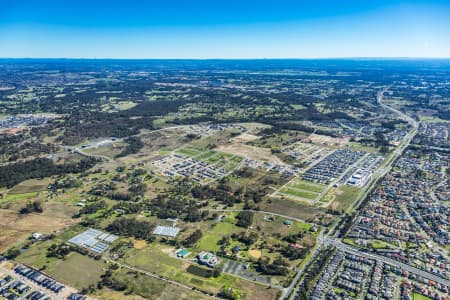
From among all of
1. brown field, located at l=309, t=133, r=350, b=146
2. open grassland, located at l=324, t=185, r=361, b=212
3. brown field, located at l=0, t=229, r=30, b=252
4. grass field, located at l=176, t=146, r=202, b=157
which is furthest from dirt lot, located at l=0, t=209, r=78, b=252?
brown field, located at l=309, t=133, r=350, b=146

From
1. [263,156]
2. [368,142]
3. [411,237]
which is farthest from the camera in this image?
[368,142]

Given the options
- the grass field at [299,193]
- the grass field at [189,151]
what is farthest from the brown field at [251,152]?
the grass field at [299,193]

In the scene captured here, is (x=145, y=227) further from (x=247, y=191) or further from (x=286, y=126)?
(x=286, y=126)

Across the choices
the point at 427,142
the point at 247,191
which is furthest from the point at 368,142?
the point at 247,191

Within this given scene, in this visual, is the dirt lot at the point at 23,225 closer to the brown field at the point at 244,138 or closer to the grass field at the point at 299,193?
the grass field at the point at 299,193

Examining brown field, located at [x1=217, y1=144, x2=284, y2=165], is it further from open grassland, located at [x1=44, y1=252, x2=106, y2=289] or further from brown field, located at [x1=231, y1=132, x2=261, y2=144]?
Result: open grassland, located at [x1=44, y1=252, x2=106, y2=289]

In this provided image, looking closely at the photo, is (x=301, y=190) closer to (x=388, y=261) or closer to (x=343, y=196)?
(x=343, y=196)

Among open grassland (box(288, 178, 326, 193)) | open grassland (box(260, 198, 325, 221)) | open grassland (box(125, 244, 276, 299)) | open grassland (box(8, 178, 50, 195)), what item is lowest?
open grassland (box(125, 244, 276, 299))
